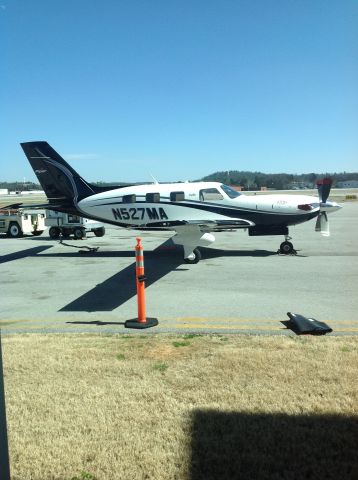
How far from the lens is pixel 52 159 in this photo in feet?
53.8

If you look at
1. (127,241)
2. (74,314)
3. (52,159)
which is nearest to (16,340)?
(74,314)

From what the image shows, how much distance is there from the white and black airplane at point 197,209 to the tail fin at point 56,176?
0.27ft

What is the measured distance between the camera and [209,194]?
14.7 metres

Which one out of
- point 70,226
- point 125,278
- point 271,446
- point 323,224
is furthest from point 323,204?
point 70,226

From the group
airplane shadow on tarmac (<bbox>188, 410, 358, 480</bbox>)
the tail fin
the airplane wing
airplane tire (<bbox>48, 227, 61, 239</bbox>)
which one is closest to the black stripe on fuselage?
the airplane wing

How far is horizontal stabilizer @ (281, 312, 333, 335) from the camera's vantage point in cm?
639

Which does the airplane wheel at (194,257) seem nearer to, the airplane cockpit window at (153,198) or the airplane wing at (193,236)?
the airplane wing at (193,236)

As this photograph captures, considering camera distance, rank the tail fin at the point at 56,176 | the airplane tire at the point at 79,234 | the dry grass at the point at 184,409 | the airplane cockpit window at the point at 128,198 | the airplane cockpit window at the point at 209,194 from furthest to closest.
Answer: the airplane tire at the point at 79,234 → the tail fin at the point at 56,176 → the airplane cockpit window at the point at 128,198 → the airplane cockpit window at the point at 209,194 → the dry grass at the point at 184,409

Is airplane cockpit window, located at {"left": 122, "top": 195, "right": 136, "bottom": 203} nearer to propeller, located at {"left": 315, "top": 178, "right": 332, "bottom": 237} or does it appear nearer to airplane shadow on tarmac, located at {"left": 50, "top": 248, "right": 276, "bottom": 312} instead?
airplane shadow on tarmac, located at {"left": 50, "top": 248, "right": 276, "bottom": 312}

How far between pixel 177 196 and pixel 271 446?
1177cm

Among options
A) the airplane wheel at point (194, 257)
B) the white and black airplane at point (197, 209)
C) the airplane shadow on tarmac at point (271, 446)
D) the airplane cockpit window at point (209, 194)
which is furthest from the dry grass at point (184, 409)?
the airplane cockpit window at point (209, 194)

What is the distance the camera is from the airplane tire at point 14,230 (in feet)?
74.3

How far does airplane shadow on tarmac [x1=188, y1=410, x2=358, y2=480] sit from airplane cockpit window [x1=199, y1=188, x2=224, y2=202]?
1114 cm

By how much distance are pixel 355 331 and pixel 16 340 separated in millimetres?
5244
